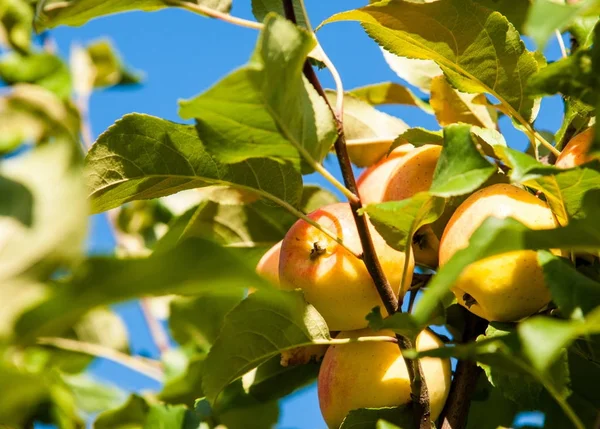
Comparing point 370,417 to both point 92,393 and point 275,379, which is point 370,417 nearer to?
point 275,379

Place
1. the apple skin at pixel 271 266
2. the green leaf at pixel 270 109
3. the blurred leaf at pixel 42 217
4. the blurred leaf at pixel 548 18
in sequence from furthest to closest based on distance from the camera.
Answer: the apple skin at pixel 271 266 → the green leaf at pixel 270 109 → the blurred leaf at pixel 548 18 → the blurred leaf at pixel 42 217

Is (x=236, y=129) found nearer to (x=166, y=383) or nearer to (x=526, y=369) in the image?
(x=526, y=369)

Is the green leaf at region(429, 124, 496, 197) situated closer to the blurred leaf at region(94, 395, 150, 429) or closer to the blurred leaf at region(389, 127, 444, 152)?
the blurred leaf at region(389, 127, 444, 152)

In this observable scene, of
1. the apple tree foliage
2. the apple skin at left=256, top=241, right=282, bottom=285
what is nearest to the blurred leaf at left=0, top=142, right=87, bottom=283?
the apple tree foliage

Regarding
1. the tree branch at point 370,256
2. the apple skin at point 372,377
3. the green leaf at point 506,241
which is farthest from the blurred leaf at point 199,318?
the green leaf at point 506,241

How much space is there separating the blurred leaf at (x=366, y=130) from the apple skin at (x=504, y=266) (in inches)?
12.0

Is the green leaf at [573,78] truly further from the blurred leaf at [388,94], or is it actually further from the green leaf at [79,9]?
the blurred leaf at [388,94]

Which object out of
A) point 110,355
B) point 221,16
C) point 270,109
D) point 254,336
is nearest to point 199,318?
point 110,355

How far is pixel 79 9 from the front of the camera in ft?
2.53

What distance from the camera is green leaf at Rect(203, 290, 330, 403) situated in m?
0.82

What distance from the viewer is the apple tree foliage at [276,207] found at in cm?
40

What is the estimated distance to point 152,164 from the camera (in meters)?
0.82

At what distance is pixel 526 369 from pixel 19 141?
147 cm

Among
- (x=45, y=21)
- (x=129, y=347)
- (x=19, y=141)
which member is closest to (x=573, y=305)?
(x=45, y=21)
